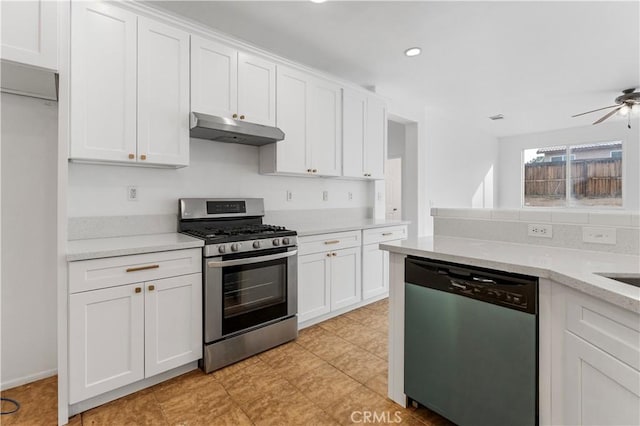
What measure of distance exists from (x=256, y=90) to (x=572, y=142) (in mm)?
6859

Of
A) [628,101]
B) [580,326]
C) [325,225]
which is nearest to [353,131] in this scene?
[325,225]

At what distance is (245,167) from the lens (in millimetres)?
3094

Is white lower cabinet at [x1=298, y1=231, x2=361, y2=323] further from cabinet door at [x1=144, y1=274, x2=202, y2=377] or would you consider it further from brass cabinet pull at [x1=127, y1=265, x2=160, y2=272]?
brass cabinet pull at [x1=127, y1=265, x2=160, y2=272]

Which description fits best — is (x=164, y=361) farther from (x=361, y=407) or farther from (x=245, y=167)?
(x=245, y=167)

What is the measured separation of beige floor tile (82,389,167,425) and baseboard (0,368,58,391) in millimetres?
595

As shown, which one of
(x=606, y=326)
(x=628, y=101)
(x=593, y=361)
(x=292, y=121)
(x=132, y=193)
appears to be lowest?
(x=593, y=361)

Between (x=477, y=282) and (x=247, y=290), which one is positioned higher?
(x=477, y=282)

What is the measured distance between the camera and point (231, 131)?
252cm

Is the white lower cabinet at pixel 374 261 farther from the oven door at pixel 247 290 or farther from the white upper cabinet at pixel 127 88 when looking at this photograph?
the white upper cabinet at pixel 127 88

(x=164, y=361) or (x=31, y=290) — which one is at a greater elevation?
(x=31, y=290)

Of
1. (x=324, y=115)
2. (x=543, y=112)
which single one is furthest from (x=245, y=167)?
(x=543, y=112)

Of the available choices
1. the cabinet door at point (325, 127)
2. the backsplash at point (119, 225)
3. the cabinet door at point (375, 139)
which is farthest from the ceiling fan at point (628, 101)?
the backsplash at point (119, 225)

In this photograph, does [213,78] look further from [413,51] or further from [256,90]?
[413,51]

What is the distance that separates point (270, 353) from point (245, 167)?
1667 millimetres
